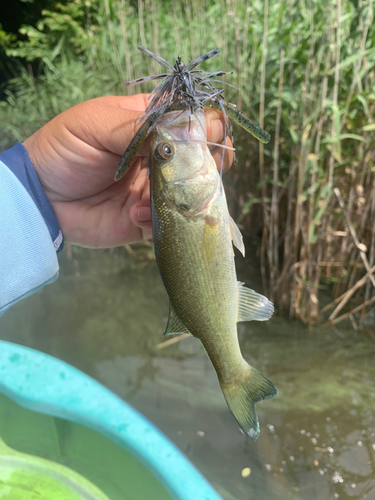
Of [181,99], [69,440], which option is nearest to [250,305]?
[181,99]

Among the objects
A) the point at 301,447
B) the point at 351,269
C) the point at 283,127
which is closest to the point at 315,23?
the point at 283,127

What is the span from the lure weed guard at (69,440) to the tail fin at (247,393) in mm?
478

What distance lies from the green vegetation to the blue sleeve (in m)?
1.79

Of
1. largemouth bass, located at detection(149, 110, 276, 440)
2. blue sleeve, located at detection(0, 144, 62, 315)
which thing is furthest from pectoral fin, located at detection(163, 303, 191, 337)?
blue sleeve, located at detection(0, 144, 62, 315)

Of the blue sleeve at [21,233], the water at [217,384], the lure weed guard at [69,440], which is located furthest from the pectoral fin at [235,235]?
the water at [217,384]

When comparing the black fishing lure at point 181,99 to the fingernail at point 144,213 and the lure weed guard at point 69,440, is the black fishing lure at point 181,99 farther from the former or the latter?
the lure weed guard at point 69,440

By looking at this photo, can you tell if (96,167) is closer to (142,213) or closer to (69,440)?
(142,213)

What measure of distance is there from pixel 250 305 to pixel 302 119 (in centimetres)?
193

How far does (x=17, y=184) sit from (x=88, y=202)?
41 centimetres

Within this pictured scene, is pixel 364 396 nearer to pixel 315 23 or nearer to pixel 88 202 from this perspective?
pixel 88 202

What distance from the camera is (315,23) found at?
8.48 feet

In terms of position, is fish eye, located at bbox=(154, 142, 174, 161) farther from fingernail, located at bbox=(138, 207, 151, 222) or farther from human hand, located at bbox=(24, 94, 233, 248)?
fingernail, located at bbox=(138, 207, 151, 222)

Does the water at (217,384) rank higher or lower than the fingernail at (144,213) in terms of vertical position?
→ lower

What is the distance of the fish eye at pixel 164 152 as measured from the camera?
3.27ft
